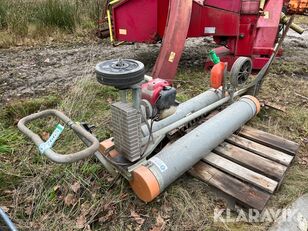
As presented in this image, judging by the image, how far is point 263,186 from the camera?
7.19ft

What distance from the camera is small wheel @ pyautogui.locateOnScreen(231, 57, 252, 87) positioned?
9.58 ft

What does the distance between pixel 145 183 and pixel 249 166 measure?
0.92 metres

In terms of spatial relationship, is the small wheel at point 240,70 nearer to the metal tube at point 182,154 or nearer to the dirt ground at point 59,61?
the metal tube at point 182,154

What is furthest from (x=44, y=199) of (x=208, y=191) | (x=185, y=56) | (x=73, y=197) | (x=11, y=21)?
(x=11, y=21)

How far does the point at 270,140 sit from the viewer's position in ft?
8.95

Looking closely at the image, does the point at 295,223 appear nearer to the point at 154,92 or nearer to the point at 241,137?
the point at 241,137

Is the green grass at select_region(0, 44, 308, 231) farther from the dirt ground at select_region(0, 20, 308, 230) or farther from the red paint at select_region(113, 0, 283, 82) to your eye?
the red paint at select_region(113, 0, 283, 82)

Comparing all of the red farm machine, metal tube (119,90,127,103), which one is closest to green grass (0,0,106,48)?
the red farm machine

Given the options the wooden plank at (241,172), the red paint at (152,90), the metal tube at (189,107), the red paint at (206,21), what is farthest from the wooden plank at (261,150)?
the red paint at (206,21)

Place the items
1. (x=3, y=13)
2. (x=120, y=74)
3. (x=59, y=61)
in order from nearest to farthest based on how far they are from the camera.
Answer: (x=120, y=74), (x=59, y=61), (x=3, y=13)

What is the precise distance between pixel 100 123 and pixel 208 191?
1.26 metres

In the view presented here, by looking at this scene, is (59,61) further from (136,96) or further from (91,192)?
(136,96)

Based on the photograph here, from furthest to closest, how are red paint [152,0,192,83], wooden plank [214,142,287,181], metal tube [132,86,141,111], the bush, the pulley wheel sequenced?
the bush, red paint [152,0,192,83], wooden plank [214,142,287,181], metal tube [132,86,141,111], the pulley wheel

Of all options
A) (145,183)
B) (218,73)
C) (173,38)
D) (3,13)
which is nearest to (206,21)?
(173,38)
